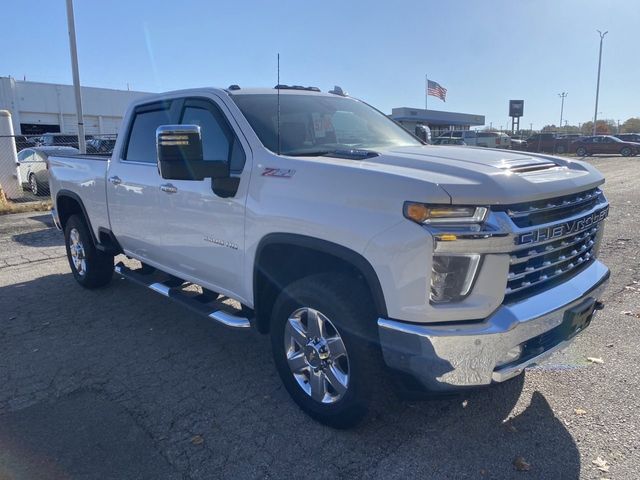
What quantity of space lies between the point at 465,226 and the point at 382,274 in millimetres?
456

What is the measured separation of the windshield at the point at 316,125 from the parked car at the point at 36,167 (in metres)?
12.5

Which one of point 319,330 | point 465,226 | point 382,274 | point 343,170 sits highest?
point 343,170

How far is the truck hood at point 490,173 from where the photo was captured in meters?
2.48

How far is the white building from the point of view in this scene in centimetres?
4212

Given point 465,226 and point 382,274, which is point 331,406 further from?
point 465,226

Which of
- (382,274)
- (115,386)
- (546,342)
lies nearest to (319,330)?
(382,274)

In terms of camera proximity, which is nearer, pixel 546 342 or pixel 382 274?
pixel 382 274

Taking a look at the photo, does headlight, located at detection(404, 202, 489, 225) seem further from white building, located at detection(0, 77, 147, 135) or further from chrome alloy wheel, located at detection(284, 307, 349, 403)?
white building, located at detection(0, 77, 147, 135)

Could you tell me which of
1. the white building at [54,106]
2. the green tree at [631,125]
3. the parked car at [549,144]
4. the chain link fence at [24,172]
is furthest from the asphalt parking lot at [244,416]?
the green tree at [631,125]

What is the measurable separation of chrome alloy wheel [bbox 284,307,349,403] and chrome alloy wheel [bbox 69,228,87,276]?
3.60 metres

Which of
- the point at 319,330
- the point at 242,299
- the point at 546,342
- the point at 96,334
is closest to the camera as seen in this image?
the point at 546,342

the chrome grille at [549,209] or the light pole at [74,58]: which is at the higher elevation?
the light pole at [74,58]

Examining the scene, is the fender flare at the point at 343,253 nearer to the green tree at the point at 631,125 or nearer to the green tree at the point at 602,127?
the green tree at the point at 602,127

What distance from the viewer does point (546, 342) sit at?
9.17 ft
